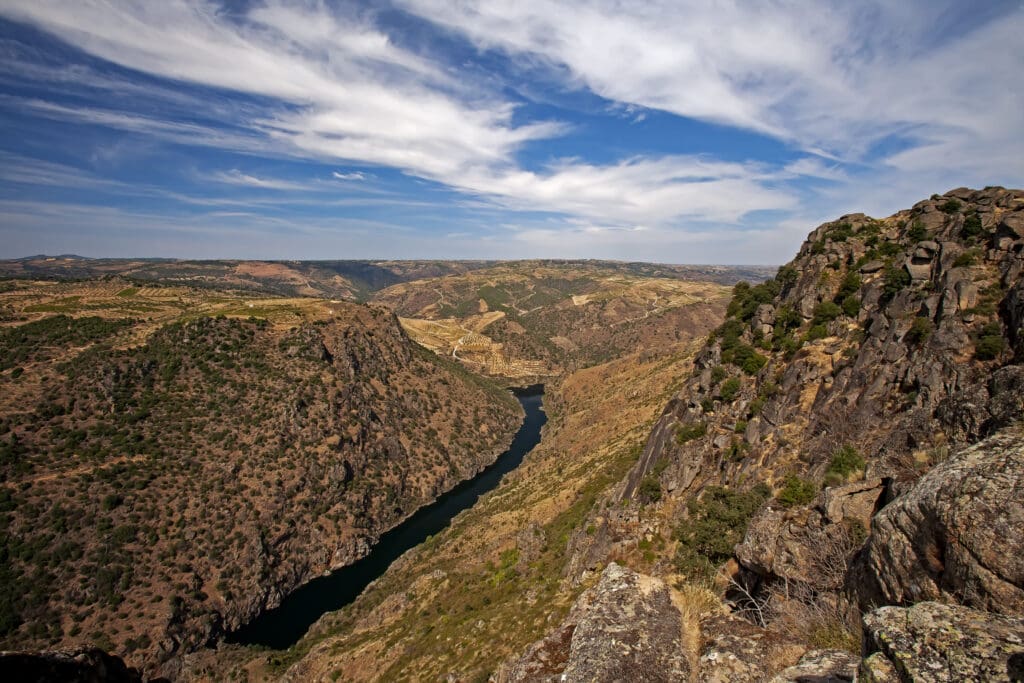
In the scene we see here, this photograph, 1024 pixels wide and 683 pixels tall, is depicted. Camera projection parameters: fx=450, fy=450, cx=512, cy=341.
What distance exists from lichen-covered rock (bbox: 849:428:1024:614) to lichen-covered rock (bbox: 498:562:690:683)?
402 cm

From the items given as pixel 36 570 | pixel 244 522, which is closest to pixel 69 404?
pixel 36 570

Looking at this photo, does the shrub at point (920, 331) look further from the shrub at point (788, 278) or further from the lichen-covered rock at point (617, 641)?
the lichen-covered rock at point (617, 641)

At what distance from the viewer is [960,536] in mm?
7102

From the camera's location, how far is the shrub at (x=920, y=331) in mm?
23922

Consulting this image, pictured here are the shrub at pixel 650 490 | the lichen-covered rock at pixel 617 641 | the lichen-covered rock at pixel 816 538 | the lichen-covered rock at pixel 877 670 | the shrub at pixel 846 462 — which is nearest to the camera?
the lichen-covered rock at pixel 877 670

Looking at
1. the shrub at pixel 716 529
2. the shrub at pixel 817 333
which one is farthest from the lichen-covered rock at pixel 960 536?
the shrub at pixel 817 333

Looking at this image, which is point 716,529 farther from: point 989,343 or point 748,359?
point 748,359

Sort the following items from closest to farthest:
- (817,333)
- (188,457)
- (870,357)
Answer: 1. (870,357)
2. (817,333)
3. (188,457)

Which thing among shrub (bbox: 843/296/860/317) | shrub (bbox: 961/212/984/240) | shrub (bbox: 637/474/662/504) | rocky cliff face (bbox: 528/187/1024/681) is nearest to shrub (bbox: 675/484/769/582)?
rocky cliff face (bbox: 528/187/1024/681)

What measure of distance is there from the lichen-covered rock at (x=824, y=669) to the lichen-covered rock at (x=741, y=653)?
83 cm

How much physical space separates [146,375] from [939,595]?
12080cm

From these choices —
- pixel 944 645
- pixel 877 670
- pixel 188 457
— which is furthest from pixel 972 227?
pixel 188 457

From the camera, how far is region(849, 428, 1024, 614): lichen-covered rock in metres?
6.53

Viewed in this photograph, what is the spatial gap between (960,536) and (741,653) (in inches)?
162
